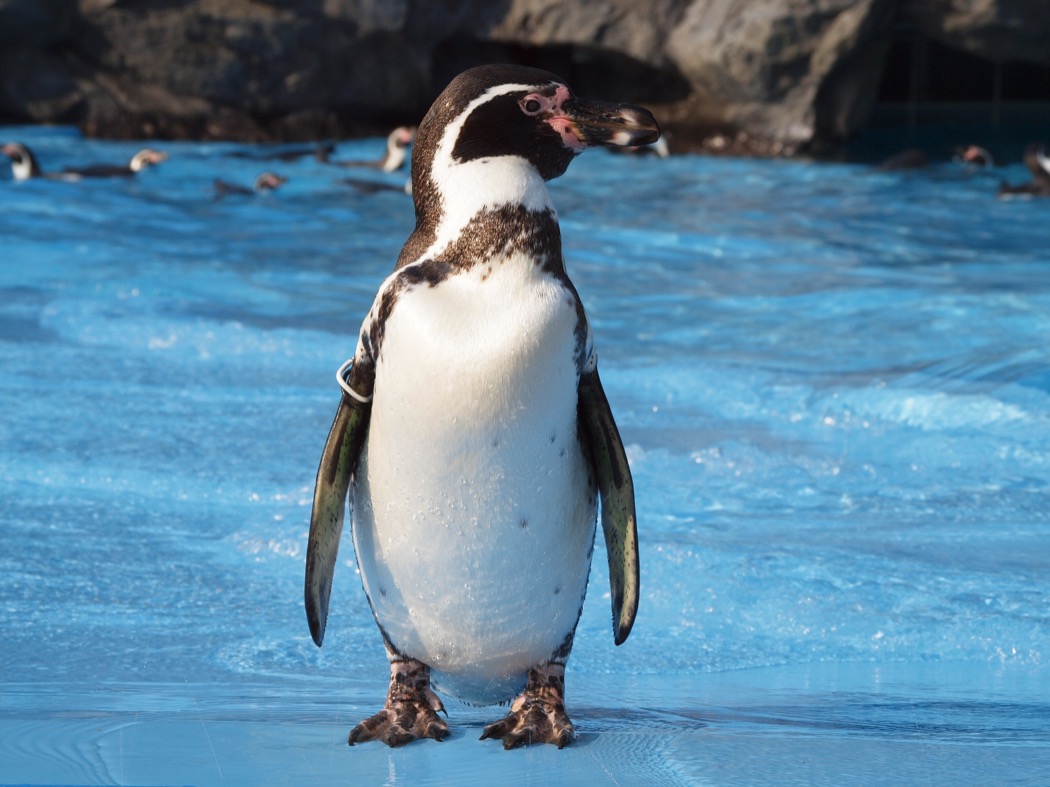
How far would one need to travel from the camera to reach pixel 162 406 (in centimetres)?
482

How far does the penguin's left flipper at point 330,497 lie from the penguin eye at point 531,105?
0.49 metres

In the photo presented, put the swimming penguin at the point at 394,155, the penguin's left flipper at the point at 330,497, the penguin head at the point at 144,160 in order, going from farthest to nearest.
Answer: the swimming penguin at the point at 394,155 < the penguin head at the point at 144,160 < the penguin's left flipper at the point at 330,497

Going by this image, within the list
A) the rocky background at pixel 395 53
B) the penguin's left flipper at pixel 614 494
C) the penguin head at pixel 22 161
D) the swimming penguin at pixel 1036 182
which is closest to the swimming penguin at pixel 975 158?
the swimming penguin at pixel 1036 182

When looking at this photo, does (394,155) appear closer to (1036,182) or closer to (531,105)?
(1036,182)

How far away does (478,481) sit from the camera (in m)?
1.99

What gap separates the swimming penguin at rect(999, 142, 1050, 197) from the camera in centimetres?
1027

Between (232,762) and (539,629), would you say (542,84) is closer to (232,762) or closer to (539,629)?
(539,629)

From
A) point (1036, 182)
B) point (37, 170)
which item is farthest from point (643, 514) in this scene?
point (1036, 182)

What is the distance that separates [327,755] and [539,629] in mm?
358

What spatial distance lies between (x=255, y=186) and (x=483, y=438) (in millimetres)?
8734

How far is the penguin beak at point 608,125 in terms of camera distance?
1962mm

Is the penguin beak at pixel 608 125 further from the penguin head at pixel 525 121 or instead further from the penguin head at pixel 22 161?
the penguin head at pixel 22 161

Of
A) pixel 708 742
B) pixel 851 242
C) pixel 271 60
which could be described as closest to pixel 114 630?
pixel 708 742

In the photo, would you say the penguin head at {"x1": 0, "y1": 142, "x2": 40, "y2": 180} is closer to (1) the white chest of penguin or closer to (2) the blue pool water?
(2) the blue pool water
